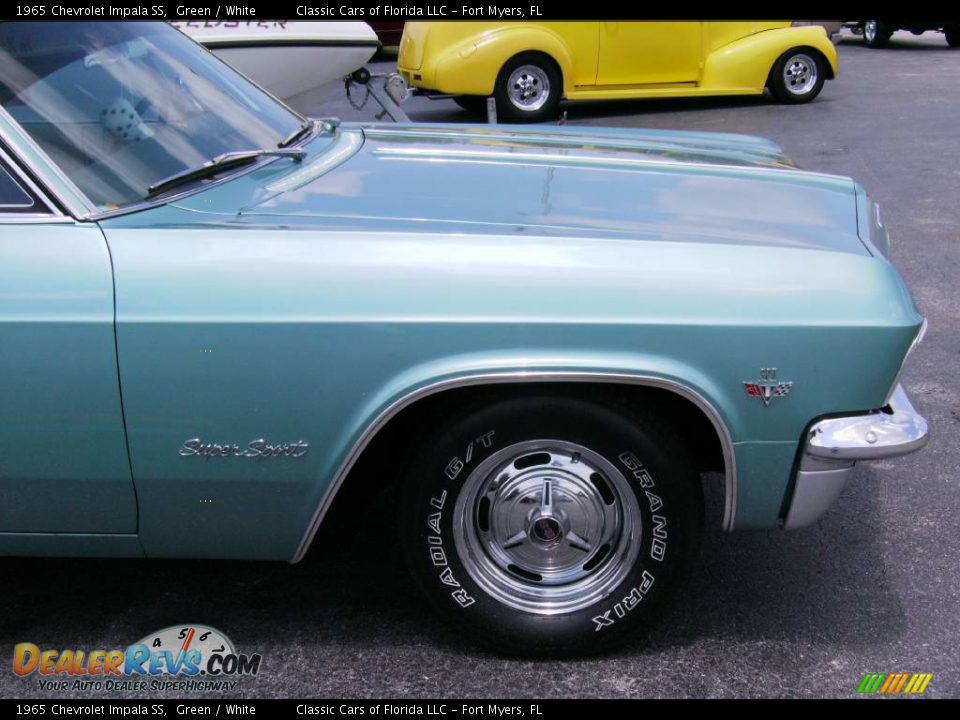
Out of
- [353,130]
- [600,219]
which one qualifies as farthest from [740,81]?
[600,219]

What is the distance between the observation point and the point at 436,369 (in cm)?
247

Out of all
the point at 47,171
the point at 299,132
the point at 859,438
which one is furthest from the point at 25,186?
the point at 859,438

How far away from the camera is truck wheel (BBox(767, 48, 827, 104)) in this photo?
12.0 meters

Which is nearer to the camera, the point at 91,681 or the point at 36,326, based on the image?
the point at 36,326

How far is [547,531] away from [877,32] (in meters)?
18.0

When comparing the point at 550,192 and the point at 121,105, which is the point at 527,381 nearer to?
the point at 550,192

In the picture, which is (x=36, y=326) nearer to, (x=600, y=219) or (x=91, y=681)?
(x=91, y=681)

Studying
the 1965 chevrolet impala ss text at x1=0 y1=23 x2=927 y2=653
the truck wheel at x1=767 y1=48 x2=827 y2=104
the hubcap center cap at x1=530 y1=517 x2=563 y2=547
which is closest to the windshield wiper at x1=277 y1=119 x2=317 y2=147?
the 1965 chevrolet impala ss text at x1=0 y1=23 x2=927 y2=653

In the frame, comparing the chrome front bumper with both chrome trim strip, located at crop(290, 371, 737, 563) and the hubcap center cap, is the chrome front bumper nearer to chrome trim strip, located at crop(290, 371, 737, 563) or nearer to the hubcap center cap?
chrome trim strip, located at crop(290, 371, 737, 563)

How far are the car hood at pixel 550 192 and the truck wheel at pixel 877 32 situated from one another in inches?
646

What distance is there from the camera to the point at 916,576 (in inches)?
125
